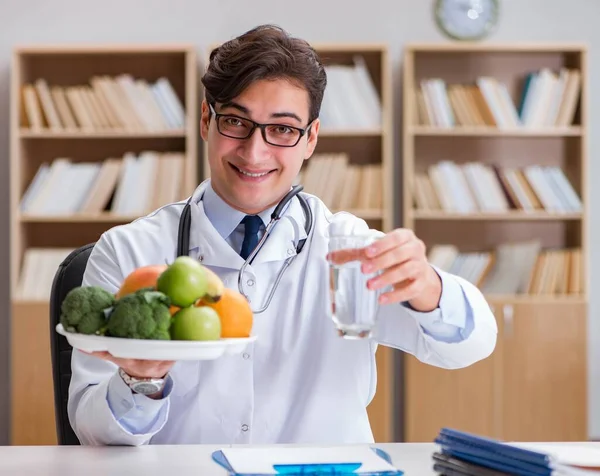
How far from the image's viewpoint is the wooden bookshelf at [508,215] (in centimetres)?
409

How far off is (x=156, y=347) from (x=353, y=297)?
10.4 inches

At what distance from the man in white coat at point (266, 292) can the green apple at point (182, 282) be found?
48 cm

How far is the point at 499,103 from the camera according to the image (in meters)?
4.20

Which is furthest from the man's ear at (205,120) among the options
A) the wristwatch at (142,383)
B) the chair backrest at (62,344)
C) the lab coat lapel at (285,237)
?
the wristwatch at (142,383)

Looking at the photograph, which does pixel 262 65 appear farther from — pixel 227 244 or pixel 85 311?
pixel 85 311

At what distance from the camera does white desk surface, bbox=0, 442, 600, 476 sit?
1.24 meters

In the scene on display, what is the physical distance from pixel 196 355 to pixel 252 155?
64 centimetres

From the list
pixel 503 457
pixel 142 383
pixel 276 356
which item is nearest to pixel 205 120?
pixel 276 356

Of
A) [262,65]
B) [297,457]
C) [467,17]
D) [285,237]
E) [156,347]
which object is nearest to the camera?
[156,347]

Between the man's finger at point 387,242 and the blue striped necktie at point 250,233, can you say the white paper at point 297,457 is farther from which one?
the blue striped necktie at point 250,233

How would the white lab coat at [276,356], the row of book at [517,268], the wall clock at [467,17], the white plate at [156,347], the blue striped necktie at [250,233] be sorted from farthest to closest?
the wall clock at [467,17]
the row of book at [517,268]
the blue striped necktie at [250,233]
the white lab coat at [276,356]
the white plate at [156,347]

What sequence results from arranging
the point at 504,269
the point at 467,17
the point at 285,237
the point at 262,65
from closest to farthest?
the point at 262,65
the point at 285,237
the point at 504,269
the point at 467,17

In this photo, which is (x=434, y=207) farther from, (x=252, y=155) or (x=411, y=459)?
(x=411, y=459)

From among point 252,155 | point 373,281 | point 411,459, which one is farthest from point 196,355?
point 252,155
